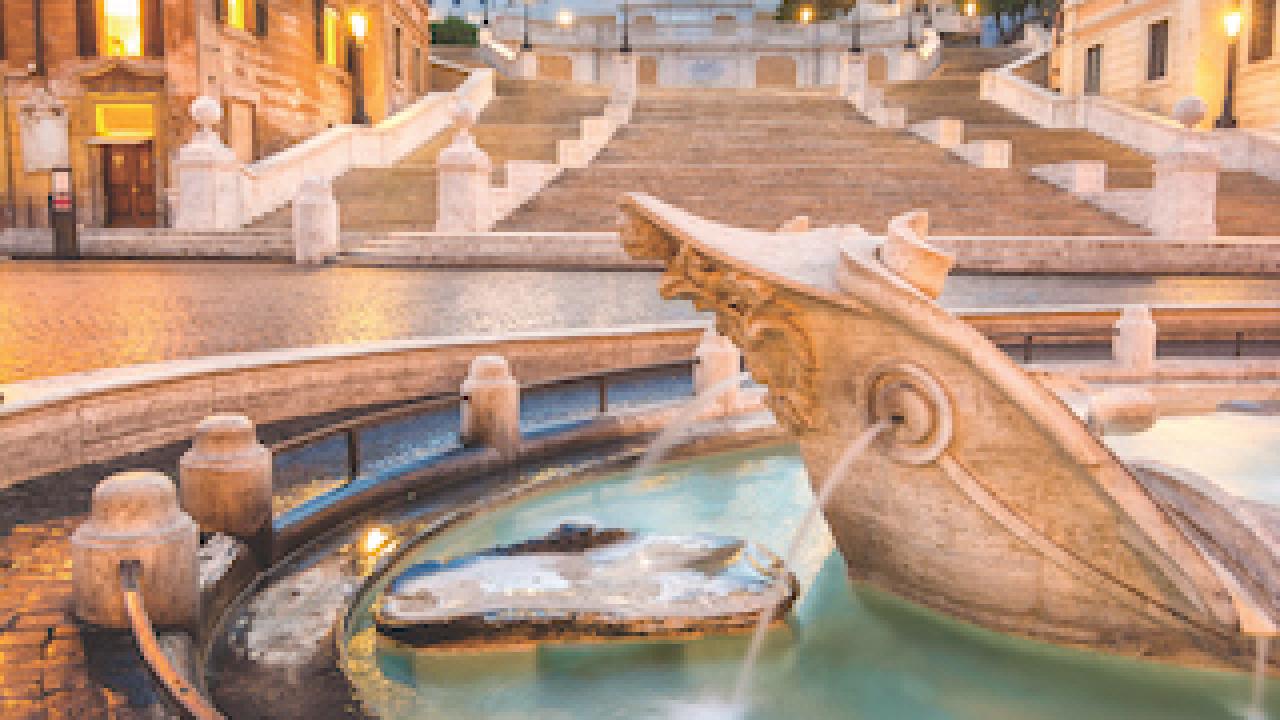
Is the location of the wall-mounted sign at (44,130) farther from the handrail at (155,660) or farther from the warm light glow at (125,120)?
the handrail at (155,660)

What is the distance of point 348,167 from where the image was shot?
25.6 metres

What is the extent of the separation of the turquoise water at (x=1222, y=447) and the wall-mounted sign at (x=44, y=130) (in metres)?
27.0

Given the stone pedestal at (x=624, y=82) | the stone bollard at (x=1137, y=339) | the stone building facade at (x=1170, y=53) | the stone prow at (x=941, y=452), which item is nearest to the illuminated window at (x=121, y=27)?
the stone pedestal at (x=624, y=82)

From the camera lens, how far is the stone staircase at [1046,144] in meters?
21.1

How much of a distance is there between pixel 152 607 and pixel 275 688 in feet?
1.54

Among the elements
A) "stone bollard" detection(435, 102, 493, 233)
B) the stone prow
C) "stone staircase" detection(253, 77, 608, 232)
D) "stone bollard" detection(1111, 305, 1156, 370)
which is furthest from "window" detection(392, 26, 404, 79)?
the stone prow

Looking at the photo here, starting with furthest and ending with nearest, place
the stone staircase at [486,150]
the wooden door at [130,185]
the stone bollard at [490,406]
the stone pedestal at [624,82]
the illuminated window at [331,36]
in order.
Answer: the illuminated window at [331,36], the stone pedestal at [624,82], the wooden door at [130,185], the stone staircase at [486,150], the stone bollard at [490,406]

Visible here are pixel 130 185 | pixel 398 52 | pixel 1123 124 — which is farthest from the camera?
pixel 398 52

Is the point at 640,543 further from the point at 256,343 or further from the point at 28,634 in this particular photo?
the point at 256,343

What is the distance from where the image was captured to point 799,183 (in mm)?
22891

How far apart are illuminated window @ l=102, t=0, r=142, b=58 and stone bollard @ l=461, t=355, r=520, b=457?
84.0 ft

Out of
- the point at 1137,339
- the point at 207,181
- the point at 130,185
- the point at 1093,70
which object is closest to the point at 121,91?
the point at 130,185

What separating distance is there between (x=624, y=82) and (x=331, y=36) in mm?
9561

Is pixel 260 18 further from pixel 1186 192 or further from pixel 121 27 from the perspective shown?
pixel 1186 192
